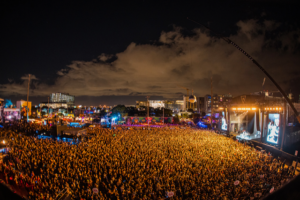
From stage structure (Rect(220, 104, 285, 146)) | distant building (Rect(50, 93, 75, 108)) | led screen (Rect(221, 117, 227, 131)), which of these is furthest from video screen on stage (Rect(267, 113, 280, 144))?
distant building (Rect(50, 93, 75, 108))

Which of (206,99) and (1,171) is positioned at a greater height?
(206,99)

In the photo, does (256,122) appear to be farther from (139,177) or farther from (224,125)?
(139,177)

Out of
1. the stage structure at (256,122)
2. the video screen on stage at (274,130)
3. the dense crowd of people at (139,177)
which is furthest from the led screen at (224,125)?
the dense crowd of people at (139,177)

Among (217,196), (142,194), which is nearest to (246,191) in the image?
(217,196)

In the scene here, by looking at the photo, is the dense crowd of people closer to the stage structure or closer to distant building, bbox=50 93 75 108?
the stage structure

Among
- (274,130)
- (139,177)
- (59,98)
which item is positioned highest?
(59,98)

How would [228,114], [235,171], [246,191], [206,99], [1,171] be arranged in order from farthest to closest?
[206,99] < [228,114] < [235,171] < [1,171] < [246,191]

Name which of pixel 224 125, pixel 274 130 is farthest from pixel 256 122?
pixel 274 130

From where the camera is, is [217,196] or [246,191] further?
[246,191]

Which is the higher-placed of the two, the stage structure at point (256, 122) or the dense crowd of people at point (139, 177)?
the stage structure at point (256, 122)

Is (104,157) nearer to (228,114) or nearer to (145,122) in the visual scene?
(228,114)

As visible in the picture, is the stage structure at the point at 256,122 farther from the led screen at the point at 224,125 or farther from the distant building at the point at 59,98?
the distant building at the point at 59,98
